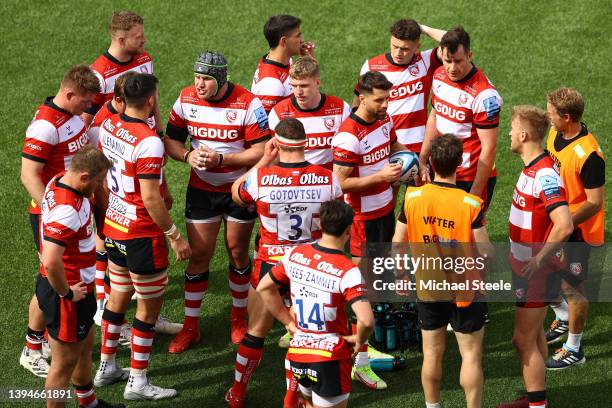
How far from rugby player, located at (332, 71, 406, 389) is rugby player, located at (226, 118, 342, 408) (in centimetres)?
77


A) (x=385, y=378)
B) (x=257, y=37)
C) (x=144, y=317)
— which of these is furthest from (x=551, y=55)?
(x=144, y=317)

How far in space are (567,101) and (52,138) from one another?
4727mm

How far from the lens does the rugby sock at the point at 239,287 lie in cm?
991

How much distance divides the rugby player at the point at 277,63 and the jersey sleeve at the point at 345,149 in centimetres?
155

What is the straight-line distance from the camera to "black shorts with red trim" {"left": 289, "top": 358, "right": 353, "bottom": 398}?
23.8 ft

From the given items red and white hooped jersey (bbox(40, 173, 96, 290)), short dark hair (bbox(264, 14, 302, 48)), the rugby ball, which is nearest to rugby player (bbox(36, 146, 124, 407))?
red and white hooped jersey (bbox(40, 173, 96, 290))

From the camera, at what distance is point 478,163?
9.70m

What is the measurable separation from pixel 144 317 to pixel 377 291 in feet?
8.48

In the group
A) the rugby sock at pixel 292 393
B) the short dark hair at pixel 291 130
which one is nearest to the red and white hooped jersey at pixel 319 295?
the rugby sock at pixel 292 393

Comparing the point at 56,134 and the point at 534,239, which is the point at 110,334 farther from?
the point at 534,239

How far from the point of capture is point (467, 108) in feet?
31.9

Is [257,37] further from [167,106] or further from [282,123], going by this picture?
[282,123]

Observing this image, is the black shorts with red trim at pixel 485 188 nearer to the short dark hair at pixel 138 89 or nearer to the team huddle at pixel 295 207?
the team huddle at pixel 295 207
